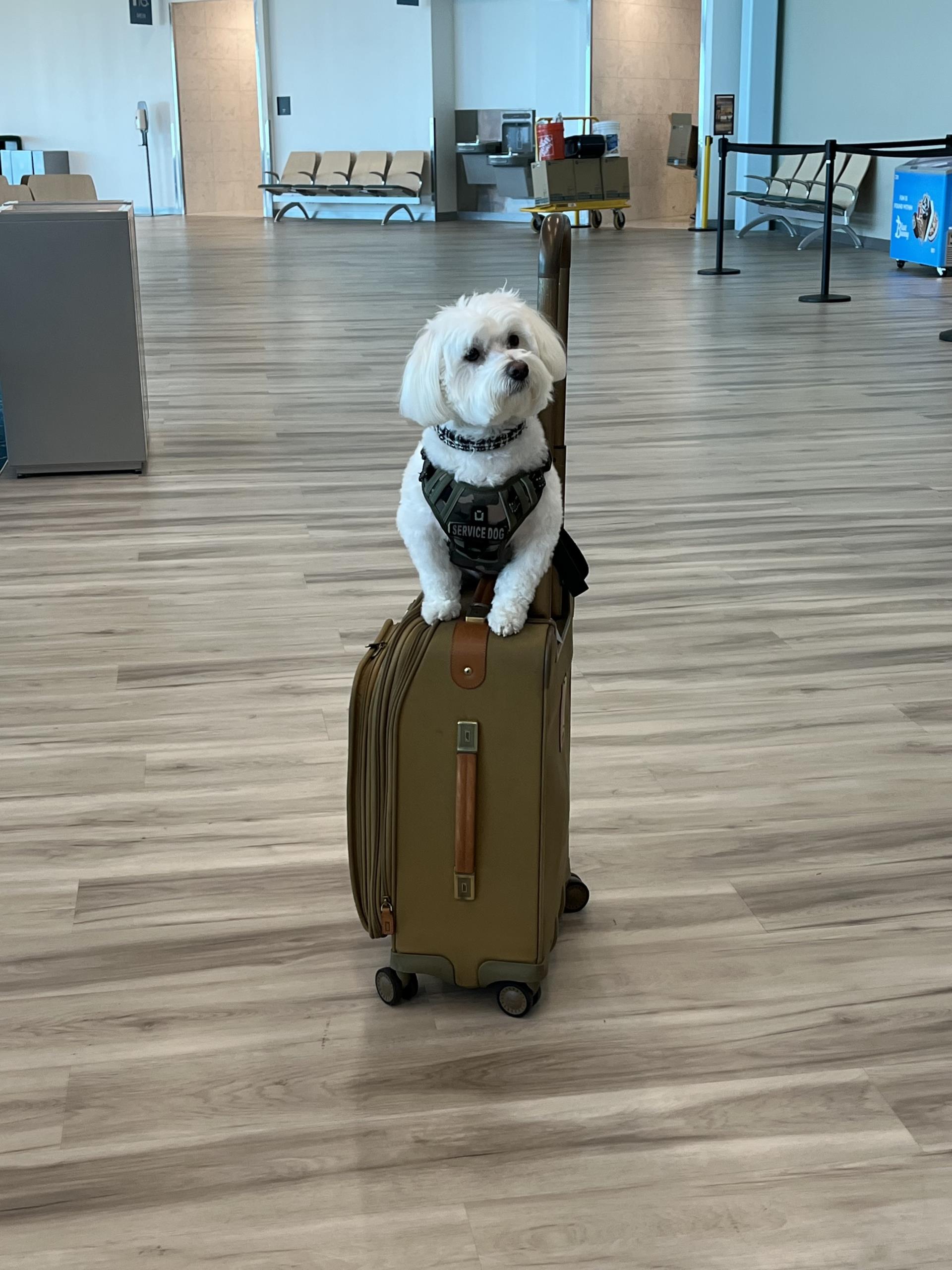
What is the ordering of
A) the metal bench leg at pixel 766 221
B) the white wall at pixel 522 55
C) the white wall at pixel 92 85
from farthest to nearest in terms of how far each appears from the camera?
the white wall at pixel 92 85 < the white wall at pixel 522 55 < the metal bench leg at pixel 766 221

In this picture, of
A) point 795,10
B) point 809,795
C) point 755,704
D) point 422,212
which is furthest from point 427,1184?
point 422,212

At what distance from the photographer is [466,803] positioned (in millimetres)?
1728

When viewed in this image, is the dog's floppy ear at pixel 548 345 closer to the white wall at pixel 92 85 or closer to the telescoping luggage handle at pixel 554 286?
the telescoping luggage handle at pixel 554 286

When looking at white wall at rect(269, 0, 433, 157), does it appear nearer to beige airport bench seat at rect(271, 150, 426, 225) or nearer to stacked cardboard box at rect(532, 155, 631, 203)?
beige airport bench seat at rect(271, 150, 426, 225)

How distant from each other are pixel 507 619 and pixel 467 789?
0.74 feet

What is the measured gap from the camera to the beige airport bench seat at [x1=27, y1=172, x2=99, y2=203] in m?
9.45

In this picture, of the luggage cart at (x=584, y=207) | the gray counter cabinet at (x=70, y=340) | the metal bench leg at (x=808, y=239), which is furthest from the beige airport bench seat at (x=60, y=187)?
the metal bench leg at (x=808, y=239)

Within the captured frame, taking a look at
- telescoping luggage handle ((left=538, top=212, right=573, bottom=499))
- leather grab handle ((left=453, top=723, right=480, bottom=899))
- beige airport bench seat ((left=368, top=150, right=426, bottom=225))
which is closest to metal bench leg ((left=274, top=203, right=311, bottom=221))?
beige airport bench seat ((left=368, top=150, right=426, bottom=225))

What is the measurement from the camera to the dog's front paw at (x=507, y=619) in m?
1.71

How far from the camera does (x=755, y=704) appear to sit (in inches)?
113

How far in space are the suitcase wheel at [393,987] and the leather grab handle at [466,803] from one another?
190 mm

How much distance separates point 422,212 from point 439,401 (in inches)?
721

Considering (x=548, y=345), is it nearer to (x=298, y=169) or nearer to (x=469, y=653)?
(x=469, y=653)

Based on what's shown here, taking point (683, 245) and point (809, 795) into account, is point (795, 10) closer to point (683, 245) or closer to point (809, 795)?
point (683, 245)
